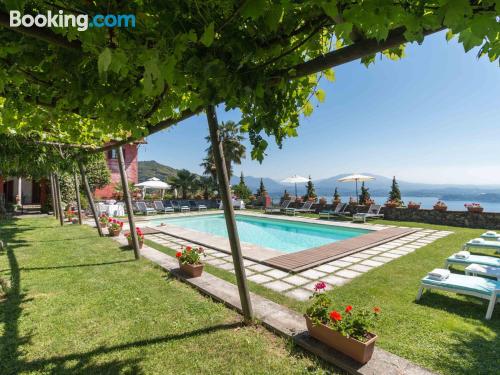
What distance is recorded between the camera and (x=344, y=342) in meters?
3.14

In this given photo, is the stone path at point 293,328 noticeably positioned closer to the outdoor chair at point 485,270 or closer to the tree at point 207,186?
the outdoor chair at point 485,270

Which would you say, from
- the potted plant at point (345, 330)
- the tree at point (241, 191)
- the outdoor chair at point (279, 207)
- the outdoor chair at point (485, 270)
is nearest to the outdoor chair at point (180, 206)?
the tree at point (241, 191)

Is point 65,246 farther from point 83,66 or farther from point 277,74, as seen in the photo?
point 277,74

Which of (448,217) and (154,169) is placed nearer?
(448,217)

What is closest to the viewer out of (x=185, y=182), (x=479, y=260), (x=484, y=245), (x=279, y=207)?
(x=479, y=260)

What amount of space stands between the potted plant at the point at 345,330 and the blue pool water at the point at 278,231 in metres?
6.74

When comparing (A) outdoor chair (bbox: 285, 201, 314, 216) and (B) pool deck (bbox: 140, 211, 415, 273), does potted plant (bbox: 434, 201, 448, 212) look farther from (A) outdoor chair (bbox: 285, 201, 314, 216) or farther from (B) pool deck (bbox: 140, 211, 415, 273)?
(A) outdoor chair (bbox: 285, 201, 314, 216)

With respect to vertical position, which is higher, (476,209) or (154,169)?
(154,169)

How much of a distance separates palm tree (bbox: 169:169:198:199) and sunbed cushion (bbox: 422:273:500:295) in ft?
77.9

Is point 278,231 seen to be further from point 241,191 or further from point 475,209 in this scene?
point 241,191

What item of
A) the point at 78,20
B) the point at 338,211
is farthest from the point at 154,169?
the point at 78,20

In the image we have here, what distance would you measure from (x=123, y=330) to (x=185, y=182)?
23384 millimetres

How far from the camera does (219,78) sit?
187 cm

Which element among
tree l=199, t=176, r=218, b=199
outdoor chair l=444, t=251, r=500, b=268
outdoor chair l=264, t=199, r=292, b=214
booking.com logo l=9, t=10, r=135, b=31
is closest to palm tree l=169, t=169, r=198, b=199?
tree l=199, t=176, r=218, b=199
